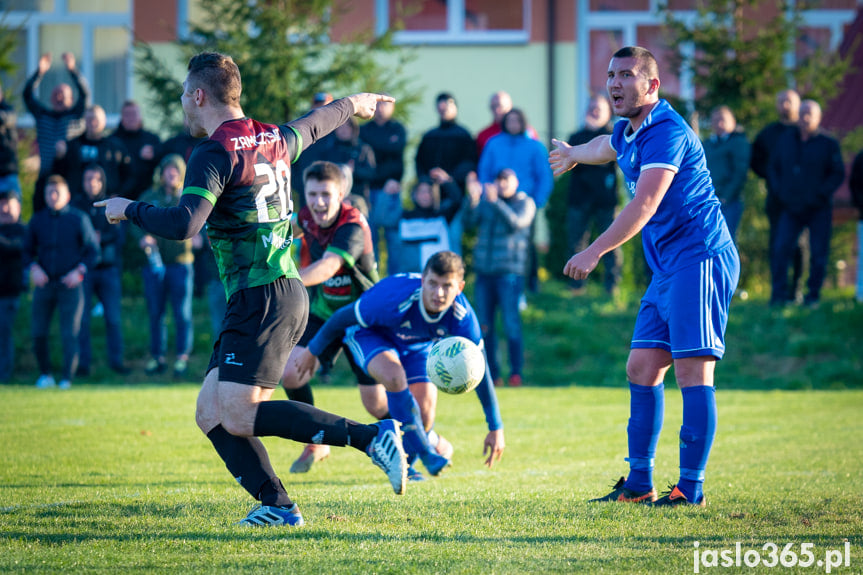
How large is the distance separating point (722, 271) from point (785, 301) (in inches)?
385

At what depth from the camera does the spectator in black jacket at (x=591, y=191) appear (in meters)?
14.3

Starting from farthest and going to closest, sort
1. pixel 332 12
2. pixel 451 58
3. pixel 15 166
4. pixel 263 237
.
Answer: pixel 451 58
pixel 332 12
pixel 15 166
pixel 263 237

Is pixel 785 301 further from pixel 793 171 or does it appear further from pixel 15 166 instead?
pixel 15 166

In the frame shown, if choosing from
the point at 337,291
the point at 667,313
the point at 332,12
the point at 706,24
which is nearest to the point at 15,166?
the point at 332,12

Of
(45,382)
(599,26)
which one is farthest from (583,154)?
(599,26)

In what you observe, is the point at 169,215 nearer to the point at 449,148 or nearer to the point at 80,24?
the point at 449,148

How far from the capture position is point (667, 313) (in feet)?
18.7

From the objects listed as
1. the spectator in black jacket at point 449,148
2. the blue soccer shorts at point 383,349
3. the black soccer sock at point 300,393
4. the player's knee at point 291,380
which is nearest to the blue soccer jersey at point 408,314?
the blue soccer shorts at point 383,349

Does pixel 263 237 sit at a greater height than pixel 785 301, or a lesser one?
greater

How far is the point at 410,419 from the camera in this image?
7.20m

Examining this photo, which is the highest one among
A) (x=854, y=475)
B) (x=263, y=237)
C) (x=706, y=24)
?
(x=706, y=24)

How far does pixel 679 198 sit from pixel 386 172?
917 cm

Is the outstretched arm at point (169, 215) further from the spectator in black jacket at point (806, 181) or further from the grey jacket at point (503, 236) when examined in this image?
the spectator in black jacket at point (806, 181)

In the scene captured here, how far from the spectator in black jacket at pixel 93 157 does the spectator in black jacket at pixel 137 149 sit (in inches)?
6.5
